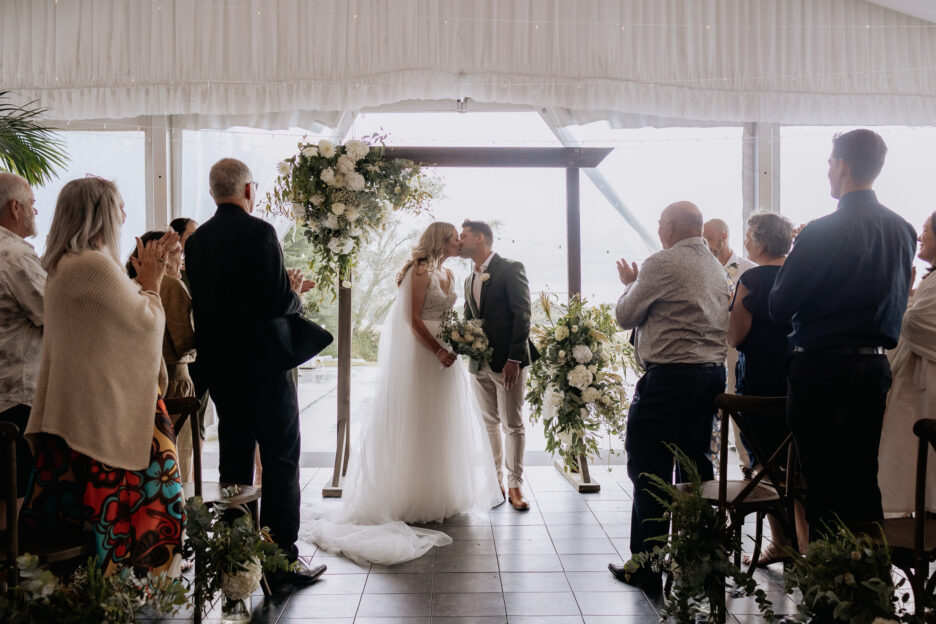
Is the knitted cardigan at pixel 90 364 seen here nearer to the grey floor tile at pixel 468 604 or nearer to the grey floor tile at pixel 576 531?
the grey floor tile at pixel 468 604

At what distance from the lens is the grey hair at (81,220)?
7.72ft

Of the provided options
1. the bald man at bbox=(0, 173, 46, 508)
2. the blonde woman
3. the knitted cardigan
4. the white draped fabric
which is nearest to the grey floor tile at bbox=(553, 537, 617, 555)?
the blonde woman

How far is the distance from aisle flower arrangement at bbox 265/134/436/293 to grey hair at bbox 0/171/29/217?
1.84 meters

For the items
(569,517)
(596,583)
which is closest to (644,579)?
(596,583)

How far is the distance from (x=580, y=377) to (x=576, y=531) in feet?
3.45

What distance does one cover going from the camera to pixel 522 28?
5426 mm

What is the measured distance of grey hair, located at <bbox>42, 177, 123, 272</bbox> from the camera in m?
2.35

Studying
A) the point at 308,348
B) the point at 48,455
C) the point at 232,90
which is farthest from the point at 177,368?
the point at 232,90

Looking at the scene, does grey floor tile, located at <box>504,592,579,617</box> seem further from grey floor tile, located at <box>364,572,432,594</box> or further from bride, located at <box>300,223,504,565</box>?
bride, located at <box>300,223,504,565</box>

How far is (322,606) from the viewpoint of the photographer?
3.10m

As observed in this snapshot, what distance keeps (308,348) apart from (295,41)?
313cm

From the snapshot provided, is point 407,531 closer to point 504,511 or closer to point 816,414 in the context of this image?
point 504,511

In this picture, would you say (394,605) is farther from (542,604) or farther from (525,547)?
(525,547)

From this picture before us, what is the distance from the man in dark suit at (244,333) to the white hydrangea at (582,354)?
2184 millimetres
